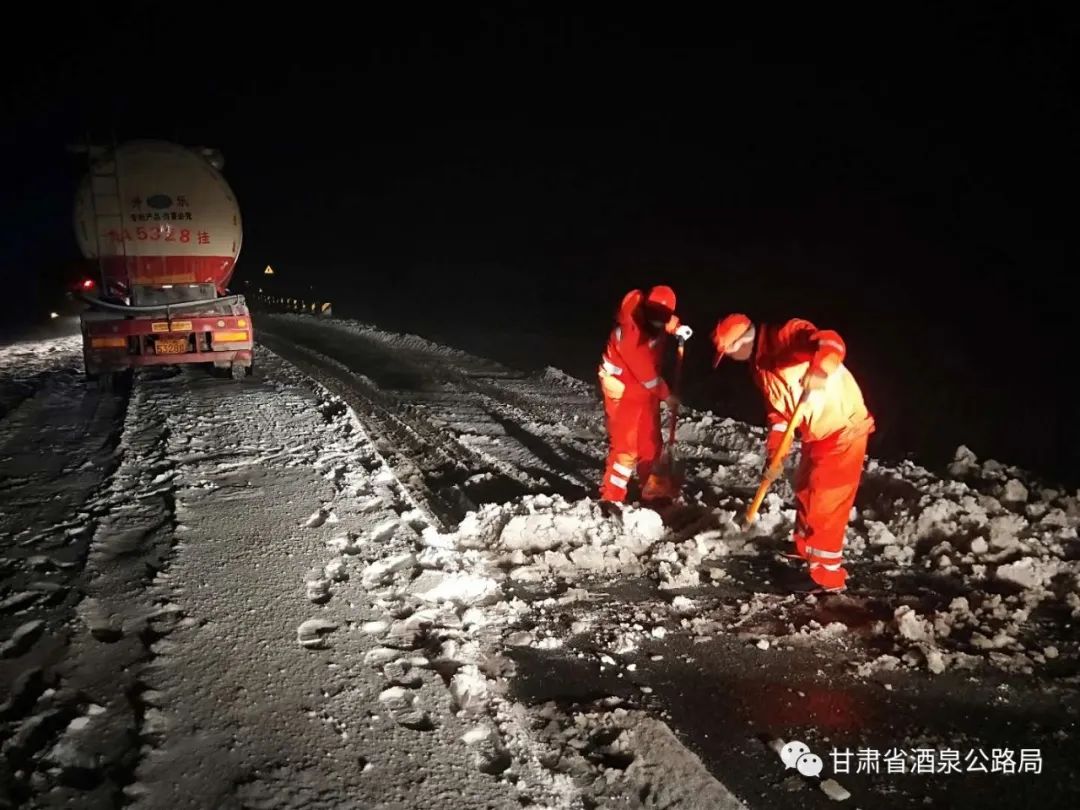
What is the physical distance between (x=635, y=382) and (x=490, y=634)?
2.31m

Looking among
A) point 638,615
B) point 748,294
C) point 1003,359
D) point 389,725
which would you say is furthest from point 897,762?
point 748,294

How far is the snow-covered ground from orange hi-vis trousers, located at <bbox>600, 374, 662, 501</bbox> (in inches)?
18.3

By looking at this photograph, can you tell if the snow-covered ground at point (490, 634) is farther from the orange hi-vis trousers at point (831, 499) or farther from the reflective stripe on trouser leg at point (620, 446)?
the reflective stripe on trouser leg at point (620, 446)

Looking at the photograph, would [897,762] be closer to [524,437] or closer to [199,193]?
[524,437]

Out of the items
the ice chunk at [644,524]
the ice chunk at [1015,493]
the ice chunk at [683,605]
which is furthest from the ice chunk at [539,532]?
the ice chunk at [1015,493]

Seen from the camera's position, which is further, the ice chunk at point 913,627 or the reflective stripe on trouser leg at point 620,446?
the reflective stripe on trouser leg at point 620,446

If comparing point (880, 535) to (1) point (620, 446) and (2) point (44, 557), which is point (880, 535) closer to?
(1) point (620, 446)

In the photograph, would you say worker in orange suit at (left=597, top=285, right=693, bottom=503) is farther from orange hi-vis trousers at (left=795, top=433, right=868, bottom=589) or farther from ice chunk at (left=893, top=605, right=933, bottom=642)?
ice chunk at (left=893, top=605, right=933, bottom=642)

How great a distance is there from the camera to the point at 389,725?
2947 millimetres

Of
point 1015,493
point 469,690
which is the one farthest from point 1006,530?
point 469,690

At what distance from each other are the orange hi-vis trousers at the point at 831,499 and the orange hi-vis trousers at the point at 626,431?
1.36 metres

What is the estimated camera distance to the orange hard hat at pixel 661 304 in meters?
5.10

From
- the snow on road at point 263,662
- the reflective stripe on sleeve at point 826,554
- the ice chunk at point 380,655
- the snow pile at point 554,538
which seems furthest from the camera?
the snow pile at point 554,538

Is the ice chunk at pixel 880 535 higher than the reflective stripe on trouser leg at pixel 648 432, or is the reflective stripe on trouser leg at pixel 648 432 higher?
the reflective stripe on trouser leg at pixel 648 432
